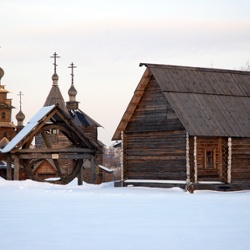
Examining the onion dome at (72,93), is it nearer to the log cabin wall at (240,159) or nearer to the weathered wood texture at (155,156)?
the weathered wood texture at (155,156)

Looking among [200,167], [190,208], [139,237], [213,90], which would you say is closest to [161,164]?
[200,167]

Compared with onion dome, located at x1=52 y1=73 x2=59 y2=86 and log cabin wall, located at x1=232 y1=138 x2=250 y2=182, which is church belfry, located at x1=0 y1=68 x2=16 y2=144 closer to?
onion dome, located at x1=52 y1=73 x2=59 y2=86

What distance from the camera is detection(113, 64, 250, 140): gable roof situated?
33375mm

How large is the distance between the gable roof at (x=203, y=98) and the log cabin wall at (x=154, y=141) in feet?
1.47

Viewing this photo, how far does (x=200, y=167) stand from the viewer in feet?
110

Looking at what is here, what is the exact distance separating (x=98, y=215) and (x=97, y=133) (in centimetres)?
4470

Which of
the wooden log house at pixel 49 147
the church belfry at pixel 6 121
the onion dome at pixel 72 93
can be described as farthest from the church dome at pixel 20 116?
the wooden log house at pixel 49 147

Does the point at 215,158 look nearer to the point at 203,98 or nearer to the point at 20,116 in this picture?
the point at 203,98

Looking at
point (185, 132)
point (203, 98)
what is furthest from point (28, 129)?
point (203, 98)

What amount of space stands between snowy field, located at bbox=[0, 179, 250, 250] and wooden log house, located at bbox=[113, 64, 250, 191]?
7982 mm

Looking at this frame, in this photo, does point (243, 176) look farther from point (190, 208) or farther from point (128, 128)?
point (190, 208)

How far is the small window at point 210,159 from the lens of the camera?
34062 millimetres

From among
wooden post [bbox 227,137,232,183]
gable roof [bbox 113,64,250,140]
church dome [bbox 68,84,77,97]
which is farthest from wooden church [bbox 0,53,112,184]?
church dome [bbox 68,84,77,97]

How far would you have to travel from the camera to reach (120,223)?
16.8 meters
